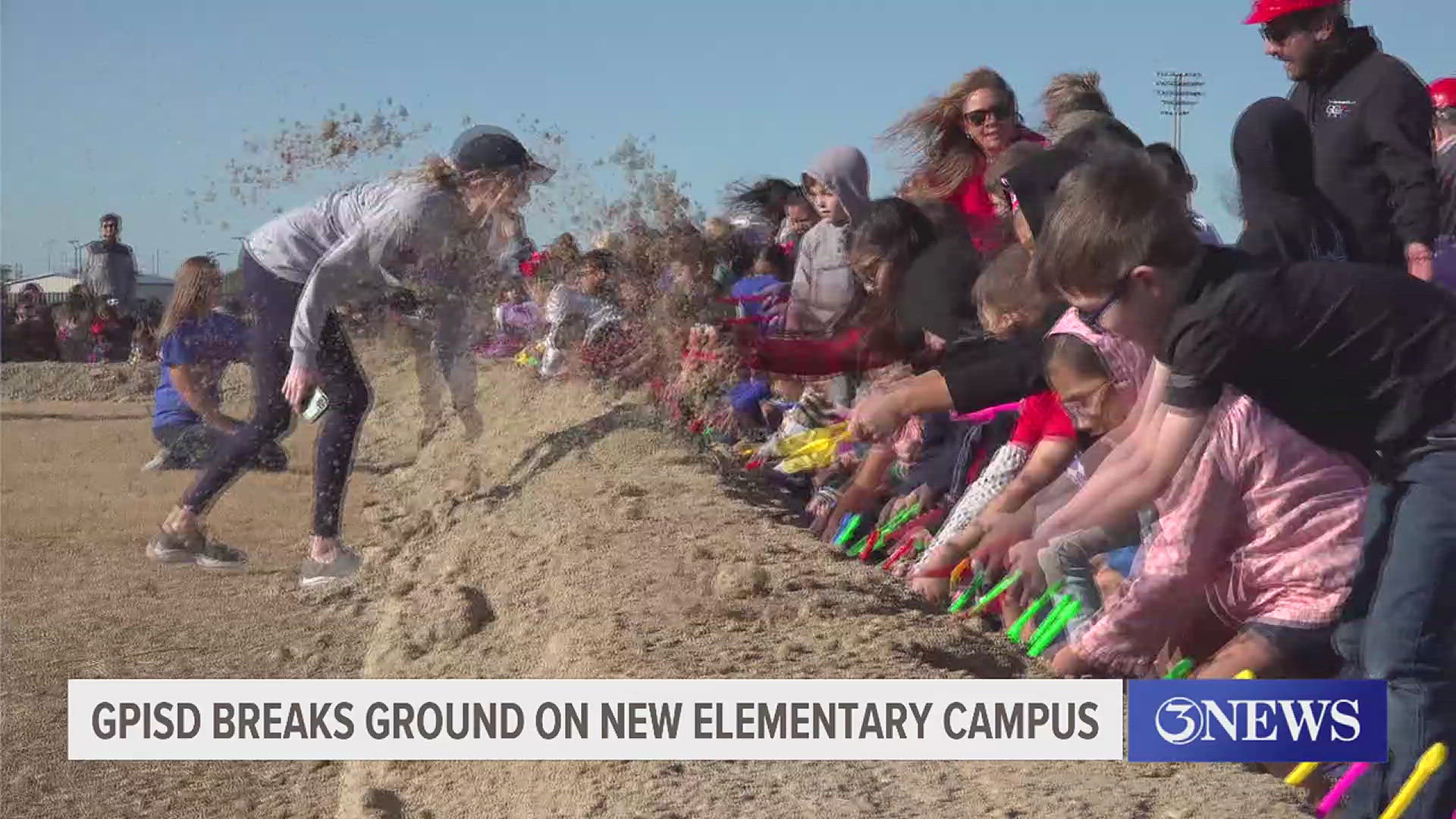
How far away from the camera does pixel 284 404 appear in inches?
236

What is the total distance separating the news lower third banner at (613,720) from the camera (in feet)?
9.36

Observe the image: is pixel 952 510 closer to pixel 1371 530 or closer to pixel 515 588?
pixel 515 588

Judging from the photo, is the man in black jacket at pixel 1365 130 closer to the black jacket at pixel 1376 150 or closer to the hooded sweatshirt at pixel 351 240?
the black jacket at pixel 1376 150

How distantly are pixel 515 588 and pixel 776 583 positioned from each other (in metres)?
1.03

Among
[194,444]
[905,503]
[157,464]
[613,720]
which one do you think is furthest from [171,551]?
[613,720]

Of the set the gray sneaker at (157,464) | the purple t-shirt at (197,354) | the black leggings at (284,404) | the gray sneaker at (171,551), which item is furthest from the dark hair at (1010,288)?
the gray sneaker at (157,464)

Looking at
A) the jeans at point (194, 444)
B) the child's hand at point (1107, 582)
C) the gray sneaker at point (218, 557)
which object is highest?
the child's hand at point (1107, 582)

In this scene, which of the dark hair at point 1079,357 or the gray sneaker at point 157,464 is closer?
the dark hair at point 1079,357

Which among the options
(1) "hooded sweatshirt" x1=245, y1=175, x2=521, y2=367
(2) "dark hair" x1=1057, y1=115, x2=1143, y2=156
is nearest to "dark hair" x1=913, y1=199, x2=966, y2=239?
(2) "dark hair" x1=1057, y1=115, x2=1143, y2=156

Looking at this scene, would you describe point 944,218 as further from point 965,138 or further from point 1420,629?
point 1420,629

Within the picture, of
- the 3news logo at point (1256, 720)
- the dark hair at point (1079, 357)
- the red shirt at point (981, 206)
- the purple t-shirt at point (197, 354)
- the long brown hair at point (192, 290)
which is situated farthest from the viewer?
the purple t-shirt at point (197, 354)

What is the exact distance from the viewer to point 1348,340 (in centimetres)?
253

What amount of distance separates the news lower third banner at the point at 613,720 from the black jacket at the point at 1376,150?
1.62m

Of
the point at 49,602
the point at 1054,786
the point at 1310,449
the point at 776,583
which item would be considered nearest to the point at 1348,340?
the point at 1310,449
